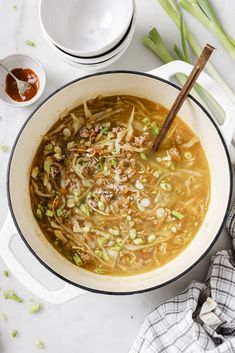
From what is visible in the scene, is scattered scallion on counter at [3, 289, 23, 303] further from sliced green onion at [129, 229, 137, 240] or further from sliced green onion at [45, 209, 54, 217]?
sliced green onion at [129, 229, 137, 240]

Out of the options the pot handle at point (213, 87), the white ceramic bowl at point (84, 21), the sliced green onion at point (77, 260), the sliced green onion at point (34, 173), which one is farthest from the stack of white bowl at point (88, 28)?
the sliced green onion at point (77, 260)

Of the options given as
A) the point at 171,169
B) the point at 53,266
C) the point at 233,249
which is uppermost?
the point at 171,169

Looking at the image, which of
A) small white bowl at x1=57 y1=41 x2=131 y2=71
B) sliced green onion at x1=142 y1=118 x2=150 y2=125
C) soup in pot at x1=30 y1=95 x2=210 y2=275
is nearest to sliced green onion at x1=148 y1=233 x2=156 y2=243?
soup in pot at x1=30 y1=95 x2=210 y2=275

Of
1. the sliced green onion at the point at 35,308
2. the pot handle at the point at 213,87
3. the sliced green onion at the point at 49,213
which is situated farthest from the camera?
the sliced green onion at the point at 35,308

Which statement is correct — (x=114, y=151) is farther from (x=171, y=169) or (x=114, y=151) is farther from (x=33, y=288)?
(x=33, y=288)

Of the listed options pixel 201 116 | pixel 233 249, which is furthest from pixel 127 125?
pixel 233 249

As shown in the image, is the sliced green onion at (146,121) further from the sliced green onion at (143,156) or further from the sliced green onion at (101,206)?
the sliced green onion at (101,206)
